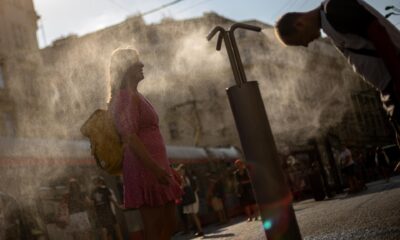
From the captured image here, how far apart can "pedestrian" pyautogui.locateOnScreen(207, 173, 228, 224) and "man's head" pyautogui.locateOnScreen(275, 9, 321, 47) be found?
35.8 feet

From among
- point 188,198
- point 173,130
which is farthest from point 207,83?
point 188,198

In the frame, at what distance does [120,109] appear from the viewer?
312cm

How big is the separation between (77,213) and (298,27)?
7943 millimetres

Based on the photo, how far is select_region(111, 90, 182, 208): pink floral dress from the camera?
119 inches

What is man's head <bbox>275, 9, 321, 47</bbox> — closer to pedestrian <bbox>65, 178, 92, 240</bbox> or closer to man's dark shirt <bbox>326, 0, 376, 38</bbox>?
man's dark shirt <bbox>326, 0, 376, 38</bbox>

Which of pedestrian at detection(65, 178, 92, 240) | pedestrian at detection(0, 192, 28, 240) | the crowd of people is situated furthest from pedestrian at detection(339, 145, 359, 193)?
the crowd of people

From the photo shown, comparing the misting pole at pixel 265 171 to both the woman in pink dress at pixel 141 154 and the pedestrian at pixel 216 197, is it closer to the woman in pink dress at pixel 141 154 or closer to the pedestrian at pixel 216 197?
the woman in pink dress at pixel 141 154

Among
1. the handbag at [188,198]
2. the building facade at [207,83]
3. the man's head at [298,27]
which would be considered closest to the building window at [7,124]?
the building facade at [207,83]

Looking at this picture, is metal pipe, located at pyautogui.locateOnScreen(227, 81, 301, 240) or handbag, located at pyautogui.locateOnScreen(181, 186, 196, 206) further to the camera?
handbag, located at pyautogui.locateOnScreen(181, 186, 196, 206)

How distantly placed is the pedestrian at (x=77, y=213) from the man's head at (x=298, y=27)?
762cm

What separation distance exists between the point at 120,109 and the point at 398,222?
3.30 metres

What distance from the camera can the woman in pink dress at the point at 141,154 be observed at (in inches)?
117

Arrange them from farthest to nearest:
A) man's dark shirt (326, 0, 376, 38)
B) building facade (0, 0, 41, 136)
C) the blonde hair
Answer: building facade (0, 0, 41, 136) → the blonde hair → man's dark shirt (326, 0, 376, 38)

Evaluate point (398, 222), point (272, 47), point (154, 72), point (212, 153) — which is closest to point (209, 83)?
point (154, 72)
